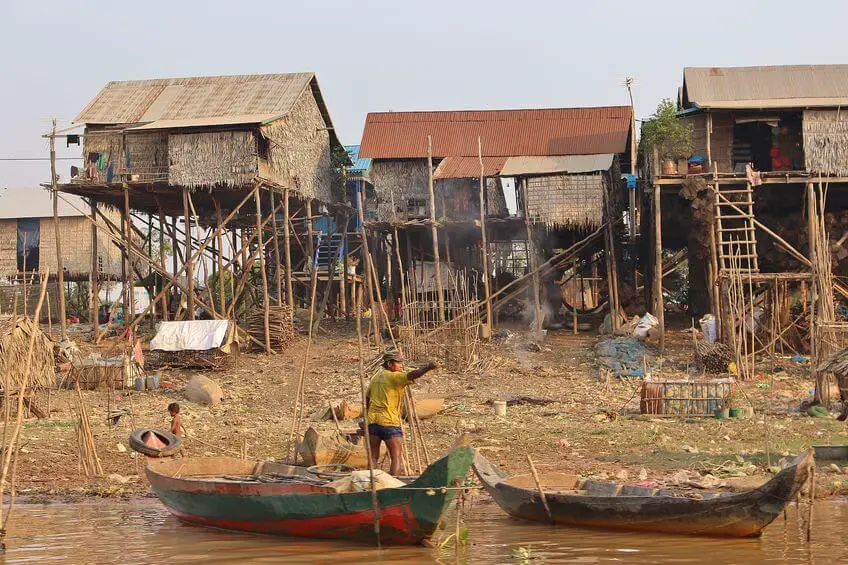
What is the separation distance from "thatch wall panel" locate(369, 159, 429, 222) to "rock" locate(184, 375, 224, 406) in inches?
349

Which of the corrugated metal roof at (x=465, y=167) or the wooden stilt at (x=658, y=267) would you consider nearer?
the wooden stilt at (x=658, y=267)

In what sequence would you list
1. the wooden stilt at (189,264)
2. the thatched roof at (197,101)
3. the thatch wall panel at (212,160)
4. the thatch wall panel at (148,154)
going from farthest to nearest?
the thatched roof at (197,101)
the thatch wall panel at (148,154)
the thatch wall panel at (212,160)
the wooden stilt at (189,264)

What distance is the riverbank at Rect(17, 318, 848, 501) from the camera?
1262 cm

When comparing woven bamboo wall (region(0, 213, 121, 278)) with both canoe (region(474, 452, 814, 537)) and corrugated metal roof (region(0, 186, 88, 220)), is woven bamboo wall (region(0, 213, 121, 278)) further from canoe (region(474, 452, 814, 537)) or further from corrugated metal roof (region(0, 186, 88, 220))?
canoe (region(474, 452, 814, 537))

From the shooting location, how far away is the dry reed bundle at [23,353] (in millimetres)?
14922

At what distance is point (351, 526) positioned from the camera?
918cm

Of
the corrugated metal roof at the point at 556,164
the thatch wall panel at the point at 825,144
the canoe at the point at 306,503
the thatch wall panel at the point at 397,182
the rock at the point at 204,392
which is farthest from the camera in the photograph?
the thatch wall panel at the point at 397,182

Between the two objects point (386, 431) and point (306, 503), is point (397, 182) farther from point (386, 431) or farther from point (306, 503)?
point (306, 503)

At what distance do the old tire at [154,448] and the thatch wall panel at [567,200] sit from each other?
1438 cm

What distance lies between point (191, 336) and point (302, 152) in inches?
265

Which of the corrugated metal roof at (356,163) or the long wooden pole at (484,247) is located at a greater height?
the corrugated metal roof at (356,163)

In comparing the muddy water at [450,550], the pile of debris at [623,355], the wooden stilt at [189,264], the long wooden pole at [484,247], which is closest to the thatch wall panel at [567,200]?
the long wooden pole at [484,247]

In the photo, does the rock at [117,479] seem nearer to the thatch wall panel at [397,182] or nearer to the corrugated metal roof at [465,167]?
the corrugated metal roof at [465,167]

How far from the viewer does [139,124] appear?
2623cm
